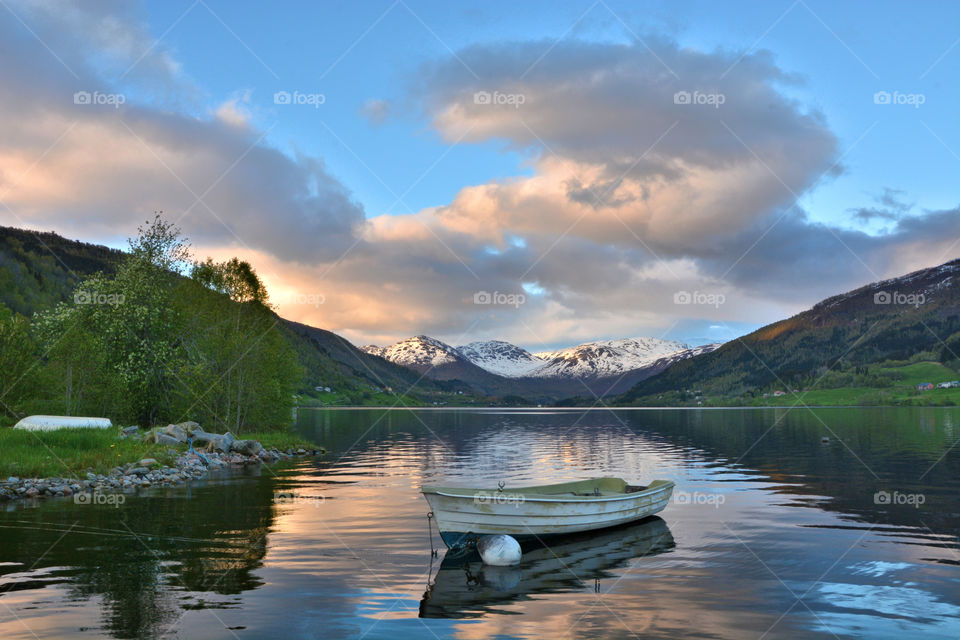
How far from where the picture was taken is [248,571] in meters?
25.6

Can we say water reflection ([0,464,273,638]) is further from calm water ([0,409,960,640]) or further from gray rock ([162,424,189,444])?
gray rock ([162,424,189,444])

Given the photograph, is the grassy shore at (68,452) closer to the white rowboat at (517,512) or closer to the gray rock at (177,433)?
the gray rock at (177,433)

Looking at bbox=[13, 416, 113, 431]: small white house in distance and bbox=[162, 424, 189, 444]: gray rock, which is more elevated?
bbox=[13, 416, 113, 431]: small white house in distance

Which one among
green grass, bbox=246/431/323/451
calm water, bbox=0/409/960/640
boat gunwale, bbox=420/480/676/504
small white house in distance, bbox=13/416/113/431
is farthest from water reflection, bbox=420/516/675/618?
green grass, bbox=246/431/323/451

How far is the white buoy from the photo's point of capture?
27438 mm

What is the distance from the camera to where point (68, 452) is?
51.8 meters

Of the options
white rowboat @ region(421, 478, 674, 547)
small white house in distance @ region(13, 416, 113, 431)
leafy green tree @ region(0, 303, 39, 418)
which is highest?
leafy green tree @ region(0, 303, 39, 418)

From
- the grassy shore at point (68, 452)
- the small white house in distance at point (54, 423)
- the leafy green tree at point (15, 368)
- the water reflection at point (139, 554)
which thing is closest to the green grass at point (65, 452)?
the grassy shore at point (68, 452)

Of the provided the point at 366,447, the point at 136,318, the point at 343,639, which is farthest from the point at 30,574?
the point at 366,447

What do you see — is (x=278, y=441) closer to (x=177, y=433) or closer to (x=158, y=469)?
(x=177, y=433)

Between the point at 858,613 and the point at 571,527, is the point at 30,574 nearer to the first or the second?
the point at 571,527

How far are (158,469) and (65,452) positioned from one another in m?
6.76

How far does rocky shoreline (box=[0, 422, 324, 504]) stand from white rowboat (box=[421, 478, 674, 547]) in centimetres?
2535

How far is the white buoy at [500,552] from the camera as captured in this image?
90.0 ft
